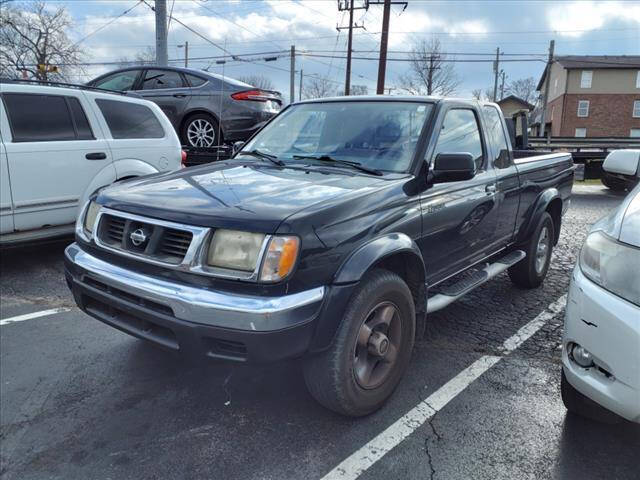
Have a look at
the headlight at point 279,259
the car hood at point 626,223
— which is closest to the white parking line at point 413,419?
the headlight at point 279,259

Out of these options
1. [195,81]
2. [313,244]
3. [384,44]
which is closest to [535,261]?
[313,244]

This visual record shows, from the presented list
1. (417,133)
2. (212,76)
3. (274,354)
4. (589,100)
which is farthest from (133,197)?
(589,100)

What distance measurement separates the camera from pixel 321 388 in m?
2.64

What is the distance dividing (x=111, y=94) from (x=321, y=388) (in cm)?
503

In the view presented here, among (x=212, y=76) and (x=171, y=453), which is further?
(x=212, y=76)

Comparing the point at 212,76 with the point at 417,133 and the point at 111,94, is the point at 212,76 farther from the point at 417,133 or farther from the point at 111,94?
the point at 417,133

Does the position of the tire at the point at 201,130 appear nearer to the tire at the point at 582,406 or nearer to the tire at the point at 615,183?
the tire at the point at 582,406

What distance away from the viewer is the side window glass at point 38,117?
523cm

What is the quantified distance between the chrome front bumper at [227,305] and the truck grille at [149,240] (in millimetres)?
128

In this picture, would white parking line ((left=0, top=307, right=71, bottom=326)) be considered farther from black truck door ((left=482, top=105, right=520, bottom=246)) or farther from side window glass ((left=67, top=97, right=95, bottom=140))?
black truck door ((left=482, top=105, right=520, bottom=246))

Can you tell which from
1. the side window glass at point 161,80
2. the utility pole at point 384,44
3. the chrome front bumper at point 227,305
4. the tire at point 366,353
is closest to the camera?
the chrome front bumper at point 227,305

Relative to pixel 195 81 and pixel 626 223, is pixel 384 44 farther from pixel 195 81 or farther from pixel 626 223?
pixel 626 223

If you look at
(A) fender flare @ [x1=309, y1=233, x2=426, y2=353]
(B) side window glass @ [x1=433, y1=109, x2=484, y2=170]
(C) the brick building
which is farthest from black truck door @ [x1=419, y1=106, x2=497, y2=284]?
(C) the brick building

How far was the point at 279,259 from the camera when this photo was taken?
7.64 ft
